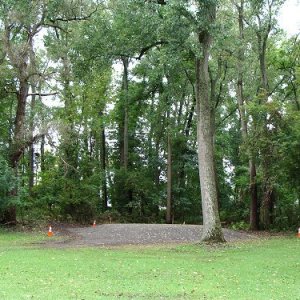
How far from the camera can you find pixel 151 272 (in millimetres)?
10336

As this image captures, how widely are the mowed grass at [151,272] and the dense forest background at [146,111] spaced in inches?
186

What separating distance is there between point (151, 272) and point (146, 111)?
28.2 m

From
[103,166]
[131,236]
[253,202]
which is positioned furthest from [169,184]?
[131,236]

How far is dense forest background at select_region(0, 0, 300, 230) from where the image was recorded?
58.0 feet

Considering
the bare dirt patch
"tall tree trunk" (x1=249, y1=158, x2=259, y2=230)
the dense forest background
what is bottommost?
the bare dirt patch

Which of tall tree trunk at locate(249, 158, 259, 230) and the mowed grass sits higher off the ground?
tall tree trunk at locate(249, 158, 259, 230)

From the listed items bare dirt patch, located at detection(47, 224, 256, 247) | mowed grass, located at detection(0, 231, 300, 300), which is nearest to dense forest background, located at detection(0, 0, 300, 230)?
bare dirt patch, located at detection(47, 224, 256, 247)

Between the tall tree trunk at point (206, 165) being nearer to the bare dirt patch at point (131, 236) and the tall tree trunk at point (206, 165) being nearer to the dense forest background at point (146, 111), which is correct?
the dense forest background at point (146, 111)

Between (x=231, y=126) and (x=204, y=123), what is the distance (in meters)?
24.2

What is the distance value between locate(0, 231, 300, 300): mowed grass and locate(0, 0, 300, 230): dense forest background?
4.72 metres

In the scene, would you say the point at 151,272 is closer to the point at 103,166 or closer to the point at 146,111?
the point at 103,166

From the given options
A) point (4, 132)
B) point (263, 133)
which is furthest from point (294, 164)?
point (4, 132)

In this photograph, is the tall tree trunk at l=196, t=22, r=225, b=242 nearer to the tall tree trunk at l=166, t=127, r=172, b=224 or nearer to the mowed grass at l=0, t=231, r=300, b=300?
the mowed grass at l=0, t=231, r=300, b=300

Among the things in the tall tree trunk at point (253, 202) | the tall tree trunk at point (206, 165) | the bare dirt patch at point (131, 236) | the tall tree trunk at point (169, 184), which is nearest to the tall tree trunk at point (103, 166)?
the tall tree trunk at point (169, 184)
